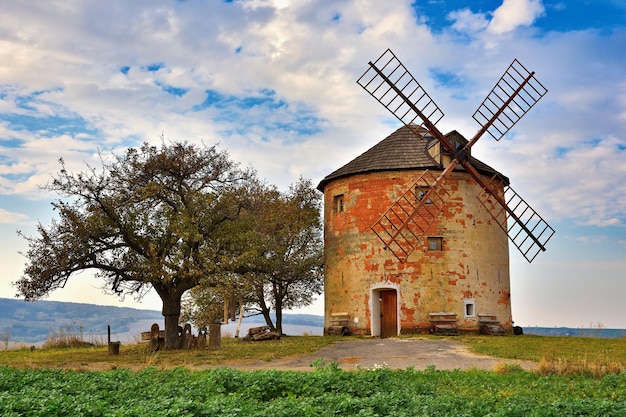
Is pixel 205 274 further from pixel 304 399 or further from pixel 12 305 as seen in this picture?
pixel 12 305

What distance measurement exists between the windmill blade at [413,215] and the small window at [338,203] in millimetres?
2961

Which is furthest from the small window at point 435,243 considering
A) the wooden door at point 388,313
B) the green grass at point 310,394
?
the green grass at point 310,394

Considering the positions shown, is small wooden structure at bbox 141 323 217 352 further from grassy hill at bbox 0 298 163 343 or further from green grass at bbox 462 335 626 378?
grassy hill at bbox 0 298 163 343

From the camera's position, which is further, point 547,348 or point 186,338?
point 186,338

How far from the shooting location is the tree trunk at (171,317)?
2647cm

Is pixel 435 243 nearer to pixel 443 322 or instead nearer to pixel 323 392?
pixel 443 322

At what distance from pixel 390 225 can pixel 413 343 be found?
6.97 meters

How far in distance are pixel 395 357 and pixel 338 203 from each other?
12815mm

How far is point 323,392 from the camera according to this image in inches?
489

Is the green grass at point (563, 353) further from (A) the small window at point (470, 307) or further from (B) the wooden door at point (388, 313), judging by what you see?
(B) the wooden door at point (388, 313)

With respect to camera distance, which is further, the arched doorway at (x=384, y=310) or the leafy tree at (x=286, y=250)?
the leafy tree at (x=286, y=250)

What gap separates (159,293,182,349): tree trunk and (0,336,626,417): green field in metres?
6.83

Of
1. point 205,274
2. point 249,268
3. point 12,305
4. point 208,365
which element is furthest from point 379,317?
point 12,305

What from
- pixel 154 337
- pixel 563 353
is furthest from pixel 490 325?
pixel 154 337
